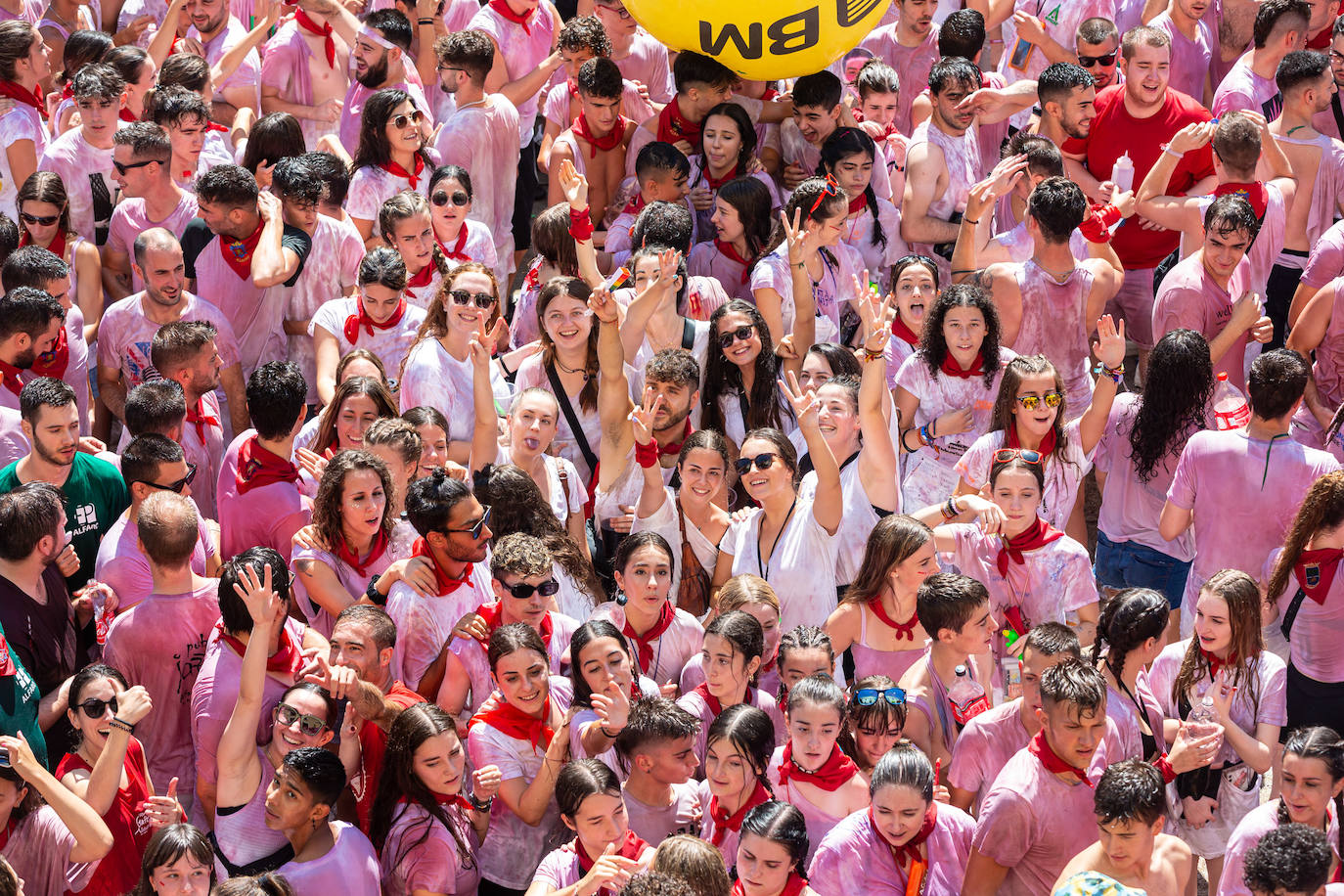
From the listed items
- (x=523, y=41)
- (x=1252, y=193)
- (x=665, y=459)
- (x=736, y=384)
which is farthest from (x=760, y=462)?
(x=523, y=41)

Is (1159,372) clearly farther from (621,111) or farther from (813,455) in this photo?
(621,111)

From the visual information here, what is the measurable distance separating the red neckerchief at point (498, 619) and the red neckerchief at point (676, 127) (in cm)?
309

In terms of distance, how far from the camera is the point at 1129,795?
4.52 meters

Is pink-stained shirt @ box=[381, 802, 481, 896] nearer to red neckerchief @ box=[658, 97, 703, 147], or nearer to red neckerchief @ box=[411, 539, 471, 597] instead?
red neckerchief @ box=[411, 539, 471, 597]

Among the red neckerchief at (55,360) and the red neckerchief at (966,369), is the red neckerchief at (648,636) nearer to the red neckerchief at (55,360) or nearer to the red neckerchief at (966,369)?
the red neckerchief at (966,369)

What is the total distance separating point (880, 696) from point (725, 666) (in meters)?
0.51

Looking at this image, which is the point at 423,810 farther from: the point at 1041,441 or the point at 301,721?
the point at 1041,441

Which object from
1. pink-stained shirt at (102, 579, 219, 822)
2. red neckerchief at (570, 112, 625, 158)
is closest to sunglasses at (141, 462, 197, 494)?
pink-stained shirt at (102, 579, 219, 822)

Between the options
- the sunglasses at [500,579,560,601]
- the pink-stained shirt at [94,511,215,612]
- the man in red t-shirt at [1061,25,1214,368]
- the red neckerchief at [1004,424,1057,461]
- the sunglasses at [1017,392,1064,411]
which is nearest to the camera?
the sunglasses at [500,579,560,601]

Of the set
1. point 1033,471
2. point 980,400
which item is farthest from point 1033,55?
point 1033,471

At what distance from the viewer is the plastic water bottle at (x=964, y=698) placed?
5477mm

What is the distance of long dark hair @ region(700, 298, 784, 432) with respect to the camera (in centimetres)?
695

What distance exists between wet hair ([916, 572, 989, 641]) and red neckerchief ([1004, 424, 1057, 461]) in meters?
1.11

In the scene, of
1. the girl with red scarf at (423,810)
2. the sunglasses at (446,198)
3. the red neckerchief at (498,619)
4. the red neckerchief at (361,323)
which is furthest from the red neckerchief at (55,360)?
the girl with red scarf at (423,810)
